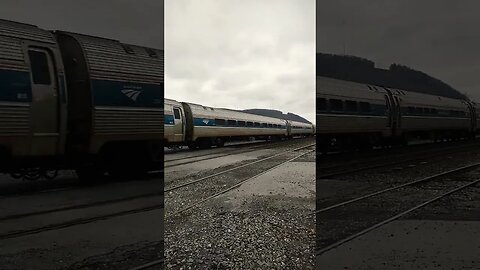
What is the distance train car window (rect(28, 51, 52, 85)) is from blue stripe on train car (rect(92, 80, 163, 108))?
238 millimetres

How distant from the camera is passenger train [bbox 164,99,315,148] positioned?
2391 mm

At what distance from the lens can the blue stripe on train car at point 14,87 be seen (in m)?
1.85

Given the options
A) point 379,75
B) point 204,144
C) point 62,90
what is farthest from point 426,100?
point 62,90

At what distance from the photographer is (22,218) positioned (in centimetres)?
179

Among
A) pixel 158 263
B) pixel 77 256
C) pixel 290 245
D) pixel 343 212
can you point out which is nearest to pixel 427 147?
pixel 343 212

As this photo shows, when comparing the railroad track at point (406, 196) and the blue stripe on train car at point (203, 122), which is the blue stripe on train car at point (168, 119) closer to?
the blue stripe on train car at point (203, 122)

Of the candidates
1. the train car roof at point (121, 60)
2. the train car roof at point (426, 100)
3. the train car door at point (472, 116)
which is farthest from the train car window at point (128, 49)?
the train car door at point (472, 116)

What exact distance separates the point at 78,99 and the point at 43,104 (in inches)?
6.7

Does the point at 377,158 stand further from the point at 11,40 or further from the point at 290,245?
the point at 11,40

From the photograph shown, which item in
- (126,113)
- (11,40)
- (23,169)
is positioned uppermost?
(11,40)

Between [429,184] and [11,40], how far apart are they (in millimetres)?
2122

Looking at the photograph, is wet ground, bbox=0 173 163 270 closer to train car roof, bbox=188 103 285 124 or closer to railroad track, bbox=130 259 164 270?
railroad track, bbox=130 259 164 270

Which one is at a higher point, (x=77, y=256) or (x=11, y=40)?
(x=11, y=40)

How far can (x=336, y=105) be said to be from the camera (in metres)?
1.82
